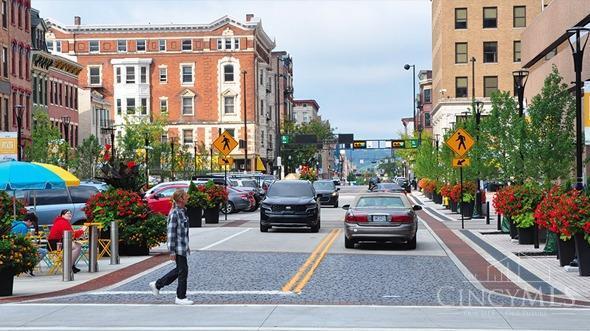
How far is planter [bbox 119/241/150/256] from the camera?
2536 cm

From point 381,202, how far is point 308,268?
637 cm

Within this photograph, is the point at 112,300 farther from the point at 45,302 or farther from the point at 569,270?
the point at 569,270

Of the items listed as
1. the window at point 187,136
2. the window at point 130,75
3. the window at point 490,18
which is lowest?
the window at point 187,136

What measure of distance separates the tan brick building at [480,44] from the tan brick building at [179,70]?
2535 cm

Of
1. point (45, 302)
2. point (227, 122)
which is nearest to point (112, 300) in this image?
point (45, 302)

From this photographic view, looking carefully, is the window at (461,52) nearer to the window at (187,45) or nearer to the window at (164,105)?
the window at (187,45)

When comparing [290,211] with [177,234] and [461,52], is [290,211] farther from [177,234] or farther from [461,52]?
[461,52]

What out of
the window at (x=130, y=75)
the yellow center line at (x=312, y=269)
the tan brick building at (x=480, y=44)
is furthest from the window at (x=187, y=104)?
the yellow center line at (x=312, y=269)

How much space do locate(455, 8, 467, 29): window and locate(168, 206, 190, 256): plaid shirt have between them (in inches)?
3197

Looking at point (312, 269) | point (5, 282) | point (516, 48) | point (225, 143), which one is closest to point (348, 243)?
point (312, 269)

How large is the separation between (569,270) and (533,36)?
39.1 meters

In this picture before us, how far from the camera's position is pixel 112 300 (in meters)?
16.2

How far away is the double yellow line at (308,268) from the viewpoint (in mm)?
17984

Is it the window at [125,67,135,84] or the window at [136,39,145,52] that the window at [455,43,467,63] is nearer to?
the window at [136,39,145,52]
